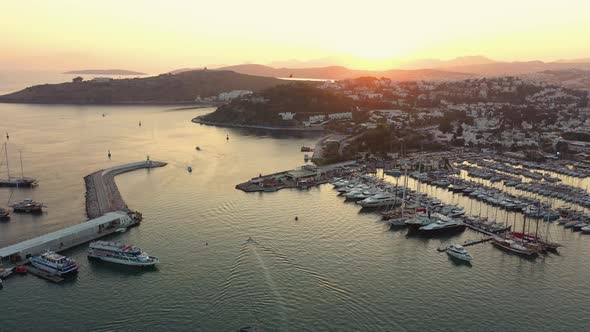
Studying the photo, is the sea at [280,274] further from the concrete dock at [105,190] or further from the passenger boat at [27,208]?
the concrete dock at [105,190]

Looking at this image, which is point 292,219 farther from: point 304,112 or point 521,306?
point 304,112

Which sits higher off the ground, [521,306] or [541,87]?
[541,87]

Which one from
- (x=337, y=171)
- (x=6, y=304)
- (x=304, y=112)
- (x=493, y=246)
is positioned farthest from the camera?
(x=304, y=112)

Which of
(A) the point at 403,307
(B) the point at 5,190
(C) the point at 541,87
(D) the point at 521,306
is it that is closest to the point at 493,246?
(D) the point at 521,306

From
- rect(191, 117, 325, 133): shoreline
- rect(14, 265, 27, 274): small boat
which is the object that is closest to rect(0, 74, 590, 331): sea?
rect(14, 265, 27, 274): small boat

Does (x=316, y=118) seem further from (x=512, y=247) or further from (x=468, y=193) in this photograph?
(x=512, y=247)

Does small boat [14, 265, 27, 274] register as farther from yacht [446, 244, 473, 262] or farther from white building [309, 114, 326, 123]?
white building [309, 114, 326, 123]

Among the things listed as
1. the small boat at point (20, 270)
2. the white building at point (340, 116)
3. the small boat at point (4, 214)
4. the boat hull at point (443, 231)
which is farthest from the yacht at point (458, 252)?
the white building at point (340, 116)
